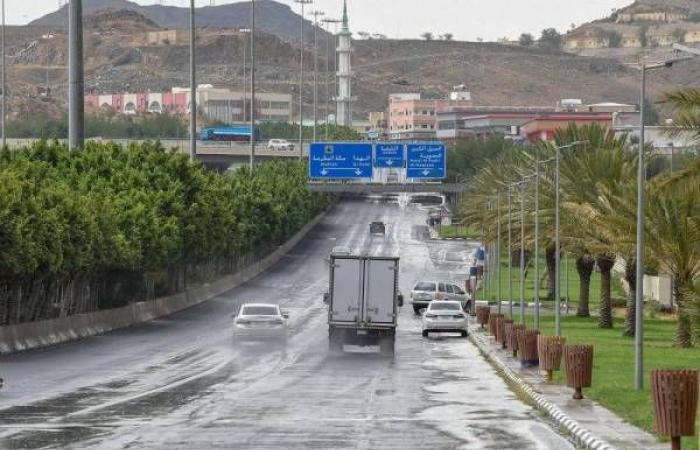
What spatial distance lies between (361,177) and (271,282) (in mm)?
9244

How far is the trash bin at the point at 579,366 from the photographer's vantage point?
37906 millimetres

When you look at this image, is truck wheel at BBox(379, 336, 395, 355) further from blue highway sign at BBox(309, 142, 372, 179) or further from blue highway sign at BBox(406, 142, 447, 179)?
blue highway sign at BBox(406, 142, 447, 179)

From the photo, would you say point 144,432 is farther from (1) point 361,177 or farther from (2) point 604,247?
(1) point 361,177

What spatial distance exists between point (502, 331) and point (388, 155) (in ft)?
181

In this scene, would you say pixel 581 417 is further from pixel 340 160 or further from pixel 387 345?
pixel 340 160

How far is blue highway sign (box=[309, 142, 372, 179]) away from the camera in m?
117

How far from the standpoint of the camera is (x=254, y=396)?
Result: 132 feet

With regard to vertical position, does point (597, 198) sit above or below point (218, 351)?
above

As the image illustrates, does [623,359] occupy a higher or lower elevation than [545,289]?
higher

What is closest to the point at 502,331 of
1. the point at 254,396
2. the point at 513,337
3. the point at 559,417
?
the point at 513,337

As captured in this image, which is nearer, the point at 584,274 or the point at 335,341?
the point at 335,341

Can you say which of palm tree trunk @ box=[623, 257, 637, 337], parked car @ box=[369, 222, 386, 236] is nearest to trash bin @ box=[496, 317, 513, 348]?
palm tree trunk @ box=[623, 257, 637, 337]

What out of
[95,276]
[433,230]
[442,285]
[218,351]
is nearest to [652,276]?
[442,285]

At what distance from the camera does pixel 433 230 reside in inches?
6624
